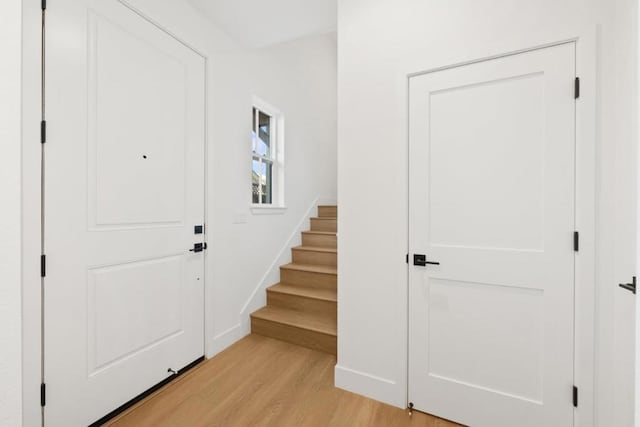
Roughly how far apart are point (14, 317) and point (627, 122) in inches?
89.8

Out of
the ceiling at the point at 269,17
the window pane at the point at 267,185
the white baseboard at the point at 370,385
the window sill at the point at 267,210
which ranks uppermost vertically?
the ceiling at the point at 269,17

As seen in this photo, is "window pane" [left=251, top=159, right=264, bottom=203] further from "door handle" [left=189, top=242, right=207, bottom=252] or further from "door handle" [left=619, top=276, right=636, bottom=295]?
"door handle" [left=619, top=276, right=636, bottom=295]

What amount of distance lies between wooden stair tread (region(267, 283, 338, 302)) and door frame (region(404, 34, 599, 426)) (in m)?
1.67

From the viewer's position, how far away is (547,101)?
1.41m

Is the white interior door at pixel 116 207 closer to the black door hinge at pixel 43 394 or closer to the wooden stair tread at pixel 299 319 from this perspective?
the black door hinge at pixel 43 394

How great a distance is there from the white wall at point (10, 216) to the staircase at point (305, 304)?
1.88 m

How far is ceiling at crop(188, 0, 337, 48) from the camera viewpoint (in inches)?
81.4

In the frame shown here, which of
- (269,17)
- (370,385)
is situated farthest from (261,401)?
(269,17)

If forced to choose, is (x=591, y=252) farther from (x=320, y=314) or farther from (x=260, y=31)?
(x=260, y=31)

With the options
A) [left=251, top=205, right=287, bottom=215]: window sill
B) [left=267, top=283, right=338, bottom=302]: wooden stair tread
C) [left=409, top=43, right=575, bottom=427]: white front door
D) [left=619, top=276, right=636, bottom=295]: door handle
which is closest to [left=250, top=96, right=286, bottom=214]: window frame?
[left=251, top=205, right=287, bottom=215]: window sill

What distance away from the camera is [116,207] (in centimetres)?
166

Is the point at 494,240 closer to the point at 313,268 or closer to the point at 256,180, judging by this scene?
the point at 313,268

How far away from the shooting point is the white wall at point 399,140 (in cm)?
127

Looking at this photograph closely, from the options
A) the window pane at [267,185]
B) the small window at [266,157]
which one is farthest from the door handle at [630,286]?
the window pane at [267,185]
